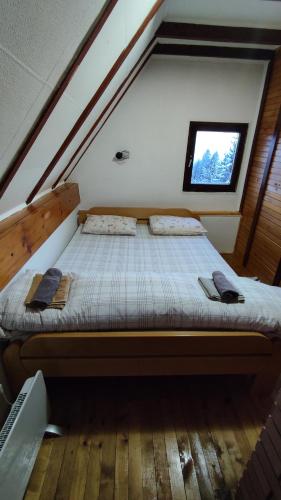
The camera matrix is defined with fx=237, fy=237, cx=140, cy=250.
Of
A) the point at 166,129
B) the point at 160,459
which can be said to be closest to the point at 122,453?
the point at 160,459

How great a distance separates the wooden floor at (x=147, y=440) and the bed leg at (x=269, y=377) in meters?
0.11

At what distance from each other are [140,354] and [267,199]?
7.15ft

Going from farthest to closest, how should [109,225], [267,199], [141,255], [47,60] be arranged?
1. [109,225]
2. [267,199]
3. [141,255]
4. [47,60]

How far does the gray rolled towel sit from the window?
2.19 m

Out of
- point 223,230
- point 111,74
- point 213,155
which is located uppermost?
point 111,74

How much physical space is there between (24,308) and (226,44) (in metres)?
2.79

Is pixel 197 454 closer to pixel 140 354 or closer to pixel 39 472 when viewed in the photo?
pixel 140 354

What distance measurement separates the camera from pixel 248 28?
1.96 meters

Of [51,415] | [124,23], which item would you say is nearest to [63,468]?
[51,415]

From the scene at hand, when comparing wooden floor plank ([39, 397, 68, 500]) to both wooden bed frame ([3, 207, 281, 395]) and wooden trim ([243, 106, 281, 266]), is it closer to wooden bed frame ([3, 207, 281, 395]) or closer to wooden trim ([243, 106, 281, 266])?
wooden bed frame ([3, 207, 281, 395])

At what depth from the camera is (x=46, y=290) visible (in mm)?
1254

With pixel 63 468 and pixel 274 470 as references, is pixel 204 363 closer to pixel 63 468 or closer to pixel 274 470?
pixel 274 470

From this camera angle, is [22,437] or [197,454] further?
[197,454]

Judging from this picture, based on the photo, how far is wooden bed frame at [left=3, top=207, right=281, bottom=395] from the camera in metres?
1.19
